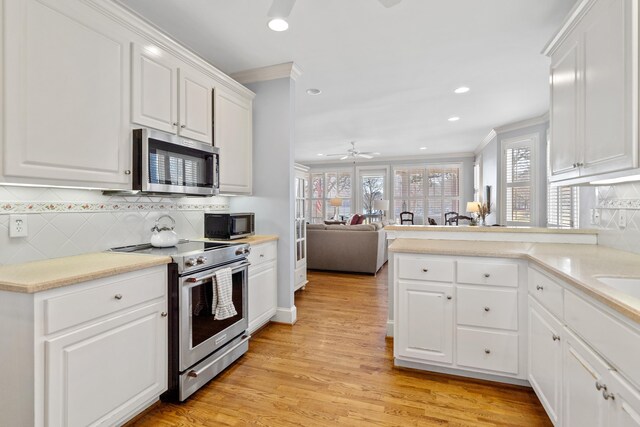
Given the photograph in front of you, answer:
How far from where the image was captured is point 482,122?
5488 mm

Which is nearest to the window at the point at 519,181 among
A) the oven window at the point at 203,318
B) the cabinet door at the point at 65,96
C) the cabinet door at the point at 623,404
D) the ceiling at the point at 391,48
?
the ceiling at the point at 391,48

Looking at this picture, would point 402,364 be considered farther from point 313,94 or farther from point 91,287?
point 313,94

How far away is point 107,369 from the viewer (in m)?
1.56

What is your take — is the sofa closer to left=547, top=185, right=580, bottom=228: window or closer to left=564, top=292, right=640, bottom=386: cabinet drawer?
left=547, top=185, right=580, bottom=228: window

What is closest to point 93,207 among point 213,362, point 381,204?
point 213,362

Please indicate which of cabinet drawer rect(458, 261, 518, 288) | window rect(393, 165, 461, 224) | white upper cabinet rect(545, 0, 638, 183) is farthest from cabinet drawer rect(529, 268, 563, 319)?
window rect(393, 165, 461, 224)

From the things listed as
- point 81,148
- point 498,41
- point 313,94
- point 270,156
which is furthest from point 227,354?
point 498,41

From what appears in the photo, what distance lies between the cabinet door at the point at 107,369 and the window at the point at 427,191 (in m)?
8.17

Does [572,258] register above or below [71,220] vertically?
below

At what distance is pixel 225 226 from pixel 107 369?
1.39 meters

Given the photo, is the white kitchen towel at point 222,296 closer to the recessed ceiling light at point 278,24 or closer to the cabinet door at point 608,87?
the recessed ceiling light at point 278,24

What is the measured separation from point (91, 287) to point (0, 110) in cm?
87

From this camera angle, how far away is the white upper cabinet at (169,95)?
2.05 meters

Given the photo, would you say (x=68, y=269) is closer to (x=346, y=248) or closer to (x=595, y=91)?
(x=595, y=91)
